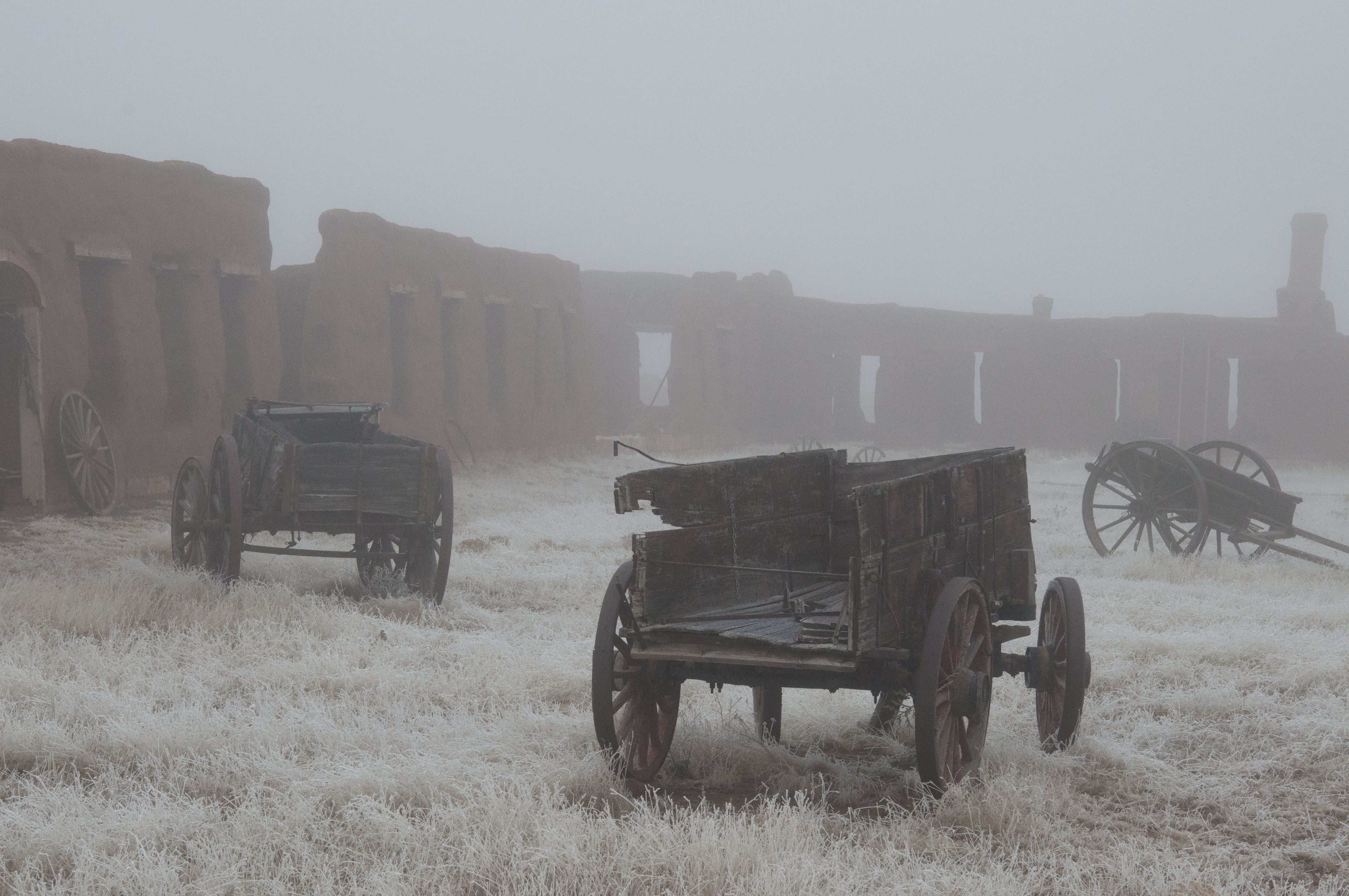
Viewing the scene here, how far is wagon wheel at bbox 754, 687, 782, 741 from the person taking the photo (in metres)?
4.69

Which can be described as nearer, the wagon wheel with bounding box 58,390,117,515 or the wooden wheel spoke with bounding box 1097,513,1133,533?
the wooden wheel spoke with bounding box 1097,513,1133,533

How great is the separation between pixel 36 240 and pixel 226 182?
8.90 feet

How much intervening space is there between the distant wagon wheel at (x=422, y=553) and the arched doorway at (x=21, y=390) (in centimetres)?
432

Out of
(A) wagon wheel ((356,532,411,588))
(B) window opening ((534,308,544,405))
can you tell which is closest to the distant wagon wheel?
(A) wagon wheel ((356,532,411,588))

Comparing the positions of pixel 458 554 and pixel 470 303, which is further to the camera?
pixel 470 303

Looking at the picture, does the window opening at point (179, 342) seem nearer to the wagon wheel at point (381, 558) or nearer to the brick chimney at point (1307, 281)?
the wagon wheel at point (381, 558)

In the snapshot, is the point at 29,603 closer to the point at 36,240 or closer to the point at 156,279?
the point at 36,240

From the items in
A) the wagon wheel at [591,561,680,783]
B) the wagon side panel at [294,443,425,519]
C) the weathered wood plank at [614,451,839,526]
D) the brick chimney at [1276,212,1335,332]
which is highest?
the brick chimney at [1276,212,1335,332]

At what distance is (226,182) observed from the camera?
13.4 m

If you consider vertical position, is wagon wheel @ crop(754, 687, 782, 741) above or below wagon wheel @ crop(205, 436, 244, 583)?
below

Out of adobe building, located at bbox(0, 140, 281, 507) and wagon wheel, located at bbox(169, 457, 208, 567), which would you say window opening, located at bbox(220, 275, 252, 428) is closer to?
adobe building, located at bbox(0, 140, 281, 507)

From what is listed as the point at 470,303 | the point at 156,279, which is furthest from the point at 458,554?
the point at 470,303

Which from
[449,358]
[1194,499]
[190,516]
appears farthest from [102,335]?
[1194,499]

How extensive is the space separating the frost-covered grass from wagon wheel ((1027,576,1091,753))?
137 millimetres
